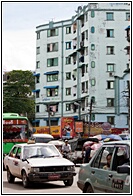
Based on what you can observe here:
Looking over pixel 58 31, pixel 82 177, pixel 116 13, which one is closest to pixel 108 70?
pixel 116 13

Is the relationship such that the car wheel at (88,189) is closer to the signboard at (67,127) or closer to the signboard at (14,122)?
the signboard at (14,122)

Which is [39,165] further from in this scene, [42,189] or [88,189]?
[88,189]

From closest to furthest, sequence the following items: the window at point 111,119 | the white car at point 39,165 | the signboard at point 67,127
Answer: the white car at point 39,165
the signboard at point 67,127
the window at point 111,119

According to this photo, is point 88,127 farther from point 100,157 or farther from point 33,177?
point 100,157

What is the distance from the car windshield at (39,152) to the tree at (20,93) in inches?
2202

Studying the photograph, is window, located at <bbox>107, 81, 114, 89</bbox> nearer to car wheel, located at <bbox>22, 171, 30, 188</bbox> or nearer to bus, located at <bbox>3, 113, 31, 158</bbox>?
bus, located at <bbox>3, 113, 31, 158</bbox>

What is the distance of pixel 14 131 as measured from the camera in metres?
28.6

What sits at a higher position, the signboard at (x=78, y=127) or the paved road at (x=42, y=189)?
the signboard at (x=78, y=127)

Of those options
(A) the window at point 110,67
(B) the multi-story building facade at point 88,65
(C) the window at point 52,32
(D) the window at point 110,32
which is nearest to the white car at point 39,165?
(B) the multi-story building facade at point 88,65

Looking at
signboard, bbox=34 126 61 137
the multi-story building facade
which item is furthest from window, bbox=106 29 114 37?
signboard, bbox=34 126 61 137

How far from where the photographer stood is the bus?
92.4 ft

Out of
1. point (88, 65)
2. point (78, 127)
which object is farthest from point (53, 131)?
point (88, 65)

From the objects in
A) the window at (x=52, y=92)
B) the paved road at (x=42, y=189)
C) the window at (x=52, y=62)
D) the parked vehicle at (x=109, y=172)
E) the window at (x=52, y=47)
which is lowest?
the paved road at (x=42, y=189)

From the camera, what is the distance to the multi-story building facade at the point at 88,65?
67250 millimetres
